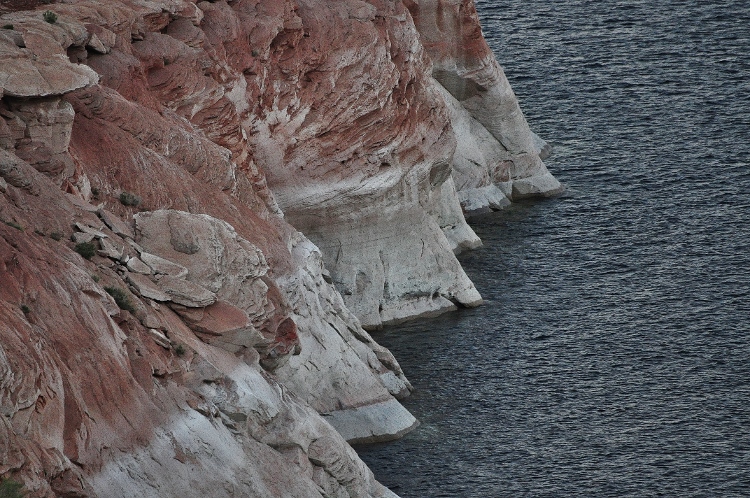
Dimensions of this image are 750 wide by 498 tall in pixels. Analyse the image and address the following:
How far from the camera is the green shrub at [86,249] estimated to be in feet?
121

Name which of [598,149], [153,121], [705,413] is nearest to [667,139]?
[598,149]

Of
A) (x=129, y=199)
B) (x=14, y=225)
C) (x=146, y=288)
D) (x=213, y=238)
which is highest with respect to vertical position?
(x=14, y=225)

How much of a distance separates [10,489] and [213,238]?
1536 cm

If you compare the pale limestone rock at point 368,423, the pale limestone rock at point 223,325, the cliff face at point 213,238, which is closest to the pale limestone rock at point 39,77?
the cliff face at point 213,238

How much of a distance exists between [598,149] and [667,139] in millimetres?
3912

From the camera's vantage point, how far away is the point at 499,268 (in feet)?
235

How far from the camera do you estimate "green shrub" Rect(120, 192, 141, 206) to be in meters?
43.9

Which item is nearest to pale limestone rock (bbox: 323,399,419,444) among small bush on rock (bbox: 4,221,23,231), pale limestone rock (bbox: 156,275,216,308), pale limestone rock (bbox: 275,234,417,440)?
pale limestone rock (bbox: 275,234,417,440)

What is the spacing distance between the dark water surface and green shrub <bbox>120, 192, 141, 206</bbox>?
12.6m

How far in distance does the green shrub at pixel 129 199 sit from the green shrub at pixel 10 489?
55.2 feet

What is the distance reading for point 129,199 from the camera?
4384 cm

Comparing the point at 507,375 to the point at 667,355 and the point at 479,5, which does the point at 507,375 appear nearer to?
the point at 667,355

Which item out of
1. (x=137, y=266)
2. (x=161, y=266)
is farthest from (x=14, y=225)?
(x=161, y=266)

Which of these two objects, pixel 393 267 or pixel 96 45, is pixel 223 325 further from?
pixel 393 267
